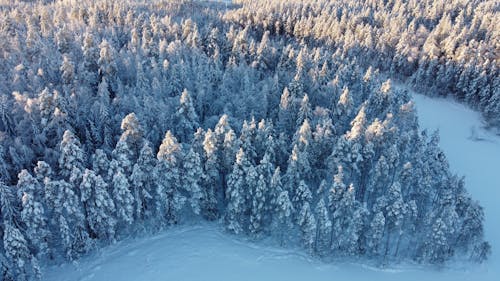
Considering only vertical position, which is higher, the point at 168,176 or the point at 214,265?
the point at 168,176

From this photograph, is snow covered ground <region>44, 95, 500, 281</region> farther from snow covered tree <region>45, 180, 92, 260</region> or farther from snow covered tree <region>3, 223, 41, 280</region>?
snow covered tree <region>3, 223, 41, 280</region>

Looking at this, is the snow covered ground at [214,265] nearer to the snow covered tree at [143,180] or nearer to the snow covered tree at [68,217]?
the snow covered tree at [68,217]

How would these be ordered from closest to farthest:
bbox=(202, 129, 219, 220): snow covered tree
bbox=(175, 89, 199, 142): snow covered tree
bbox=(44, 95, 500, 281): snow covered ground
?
bbox=(44, 95, 500, 281): snow covered ground < bbox=(202, 129, 219, 220): snow covered tree < bbox=(175, 89, 199, 142): snow covered tree

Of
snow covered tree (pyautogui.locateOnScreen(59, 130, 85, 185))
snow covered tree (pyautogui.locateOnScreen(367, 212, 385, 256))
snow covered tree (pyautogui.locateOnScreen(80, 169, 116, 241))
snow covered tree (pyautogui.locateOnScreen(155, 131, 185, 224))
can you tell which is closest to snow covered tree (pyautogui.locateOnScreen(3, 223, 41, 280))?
snow covered tree (pyautogui.locateOnScreen(80, 169, 116, 241))

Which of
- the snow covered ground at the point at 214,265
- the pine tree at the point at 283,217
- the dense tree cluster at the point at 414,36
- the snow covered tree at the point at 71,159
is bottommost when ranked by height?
the snow covered ground at the point at 214,265

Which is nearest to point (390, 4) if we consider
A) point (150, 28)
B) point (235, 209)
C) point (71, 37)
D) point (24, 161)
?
point (150, 28)

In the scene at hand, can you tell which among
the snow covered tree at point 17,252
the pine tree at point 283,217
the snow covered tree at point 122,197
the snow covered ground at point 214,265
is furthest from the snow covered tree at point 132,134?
the pine tree at point 283,217

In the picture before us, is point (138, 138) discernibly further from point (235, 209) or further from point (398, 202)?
point (398, 202)

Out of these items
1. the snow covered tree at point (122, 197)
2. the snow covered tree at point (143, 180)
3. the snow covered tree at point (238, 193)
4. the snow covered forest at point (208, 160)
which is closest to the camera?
the snow covered tree at point (122, 197)

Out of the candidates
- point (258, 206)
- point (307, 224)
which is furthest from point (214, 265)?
point (307, 224)

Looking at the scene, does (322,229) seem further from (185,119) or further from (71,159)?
(71,159)
